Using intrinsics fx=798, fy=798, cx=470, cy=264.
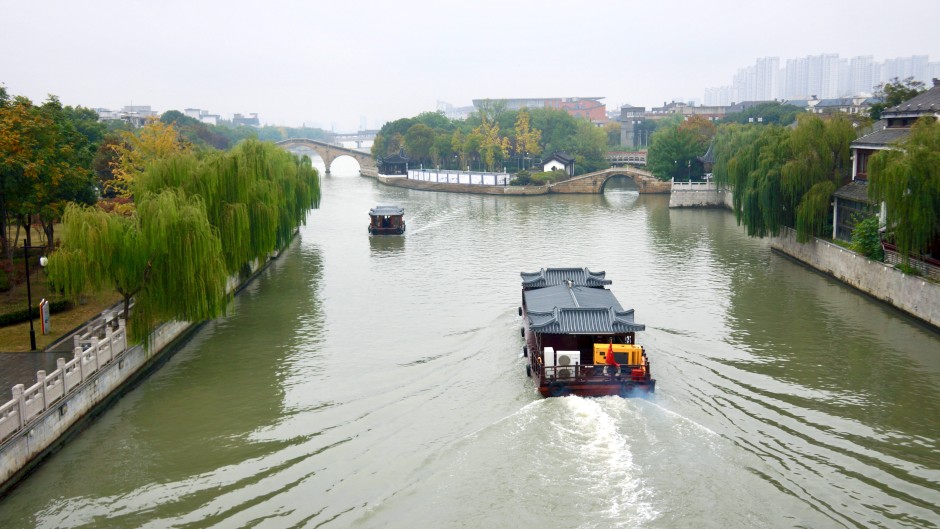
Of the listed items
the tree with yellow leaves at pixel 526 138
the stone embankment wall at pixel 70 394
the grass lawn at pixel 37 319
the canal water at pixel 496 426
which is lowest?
the canal water at pixel 496 426

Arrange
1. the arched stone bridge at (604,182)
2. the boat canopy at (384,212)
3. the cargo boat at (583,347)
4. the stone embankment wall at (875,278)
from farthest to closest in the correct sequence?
the arched stone bridge at (604,182), the boat canopy at (384,212), the stone embankment wall at (875,278), the cargo boat at (583,347)

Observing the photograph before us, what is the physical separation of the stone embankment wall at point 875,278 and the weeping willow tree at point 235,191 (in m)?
21.9

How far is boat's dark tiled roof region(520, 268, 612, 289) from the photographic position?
82.3 feet

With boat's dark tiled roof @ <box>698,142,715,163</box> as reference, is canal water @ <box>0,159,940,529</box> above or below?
below

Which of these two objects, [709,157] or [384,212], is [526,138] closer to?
[709,157]

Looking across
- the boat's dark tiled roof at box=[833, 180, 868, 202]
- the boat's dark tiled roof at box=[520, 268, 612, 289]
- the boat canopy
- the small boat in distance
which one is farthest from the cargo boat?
the boat canopy

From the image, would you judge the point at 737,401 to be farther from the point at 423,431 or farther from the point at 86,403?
the point at 86,403

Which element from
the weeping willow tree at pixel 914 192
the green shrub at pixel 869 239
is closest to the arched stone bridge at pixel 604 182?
the green shrub at pixel 869 239

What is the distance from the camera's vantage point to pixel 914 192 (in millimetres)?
24922

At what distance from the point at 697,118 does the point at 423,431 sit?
75.0m

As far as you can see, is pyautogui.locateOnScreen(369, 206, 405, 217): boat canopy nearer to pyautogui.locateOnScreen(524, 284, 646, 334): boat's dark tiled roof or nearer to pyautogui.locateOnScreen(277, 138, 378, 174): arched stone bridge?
pyautogui.locateOnScreen(524, 284, 646, 334): boat's dark tiled roof

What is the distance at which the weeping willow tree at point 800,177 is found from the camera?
34656 mm

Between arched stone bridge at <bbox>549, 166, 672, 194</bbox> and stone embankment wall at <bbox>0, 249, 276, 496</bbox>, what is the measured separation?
57.3 metres

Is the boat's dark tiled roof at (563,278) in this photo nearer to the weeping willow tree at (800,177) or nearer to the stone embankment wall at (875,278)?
the stone embankment wall at (875,278)
